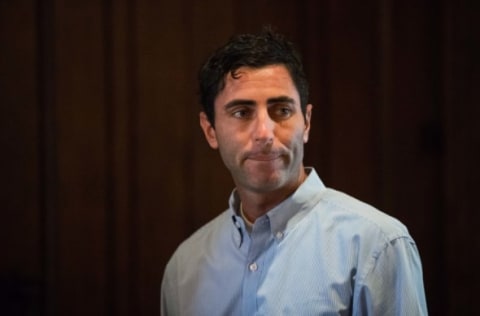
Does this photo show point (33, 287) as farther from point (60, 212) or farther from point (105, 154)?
point (105, 154)

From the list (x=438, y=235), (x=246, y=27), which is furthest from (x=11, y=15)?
(x=438, y=235)

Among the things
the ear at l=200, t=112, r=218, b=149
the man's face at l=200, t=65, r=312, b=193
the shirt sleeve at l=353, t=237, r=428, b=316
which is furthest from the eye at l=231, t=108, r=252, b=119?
the shirt sleeve at l=353, t=237, r=428, b=316

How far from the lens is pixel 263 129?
1283 mm

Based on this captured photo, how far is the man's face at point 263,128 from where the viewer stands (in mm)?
1293

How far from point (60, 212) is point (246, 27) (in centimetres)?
64

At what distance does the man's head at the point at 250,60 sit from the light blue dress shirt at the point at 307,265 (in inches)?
8.1

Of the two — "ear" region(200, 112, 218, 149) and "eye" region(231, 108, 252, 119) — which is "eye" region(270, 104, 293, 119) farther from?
"ear" region(200, 112, 218, 149)

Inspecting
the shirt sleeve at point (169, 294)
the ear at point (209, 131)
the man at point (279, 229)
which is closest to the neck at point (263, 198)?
the man at point (279, 229)

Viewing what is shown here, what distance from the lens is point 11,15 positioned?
5.32 feet

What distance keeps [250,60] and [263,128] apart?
0.14 meters

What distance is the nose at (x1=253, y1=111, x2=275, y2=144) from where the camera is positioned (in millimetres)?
1278

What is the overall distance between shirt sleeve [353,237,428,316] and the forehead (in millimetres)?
351

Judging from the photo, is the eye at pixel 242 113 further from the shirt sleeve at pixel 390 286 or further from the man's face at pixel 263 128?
the shirt sleeve at pixel 390 286

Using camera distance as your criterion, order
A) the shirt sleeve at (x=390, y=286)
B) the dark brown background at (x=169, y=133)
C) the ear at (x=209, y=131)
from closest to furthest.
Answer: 1. the shirt sleeve at (x=390, y=286)
2. the ear at (x=209, y=131)
3. the dark brown background at (x=169, y=133)
